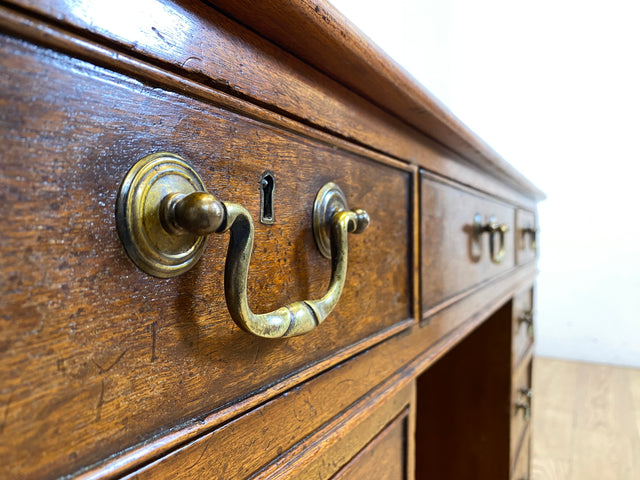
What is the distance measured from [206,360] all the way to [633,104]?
112 inches

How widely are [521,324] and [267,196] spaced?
99 cm

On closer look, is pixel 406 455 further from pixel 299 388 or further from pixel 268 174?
pixel 268 174

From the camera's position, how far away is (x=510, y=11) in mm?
2525

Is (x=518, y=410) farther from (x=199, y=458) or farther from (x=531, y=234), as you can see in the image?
(x=199, y=458)

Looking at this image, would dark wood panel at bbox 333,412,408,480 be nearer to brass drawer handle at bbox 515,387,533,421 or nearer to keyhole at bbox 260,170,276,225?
keyhole at bbox 260,170,276,225

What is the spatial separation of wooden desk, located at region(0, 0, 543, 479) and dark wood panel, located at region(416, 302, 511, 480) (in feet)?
1.87

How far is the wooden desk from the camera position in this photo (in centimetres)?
14

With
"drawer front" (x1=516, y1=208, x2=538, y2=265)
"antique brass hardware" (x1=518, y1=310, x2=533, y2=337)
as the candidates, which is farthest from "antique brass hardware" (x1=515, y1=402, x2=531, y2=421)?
"drawer front" (x1=516, y1=208, x2=538, y2=265)

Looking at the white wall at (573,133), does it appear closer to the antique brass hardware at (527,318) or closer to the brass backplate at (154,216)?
the antique brass hardware at (527,318)

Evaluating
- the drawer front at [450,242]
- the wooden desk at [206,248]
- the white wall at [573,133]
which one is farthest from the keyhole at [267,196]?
the white wall at [573,133]

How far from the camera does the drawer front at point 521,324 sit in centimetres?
95

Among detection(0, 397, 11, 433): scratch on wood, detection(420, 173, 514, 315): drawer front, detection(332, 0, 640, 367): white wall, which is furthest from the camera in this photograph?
detection(332, 0, 640, 367): white wall

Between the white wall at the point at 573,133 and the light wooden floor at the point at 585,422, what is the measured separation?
0.20 metres

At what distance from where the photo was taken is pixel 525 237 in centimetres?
110
